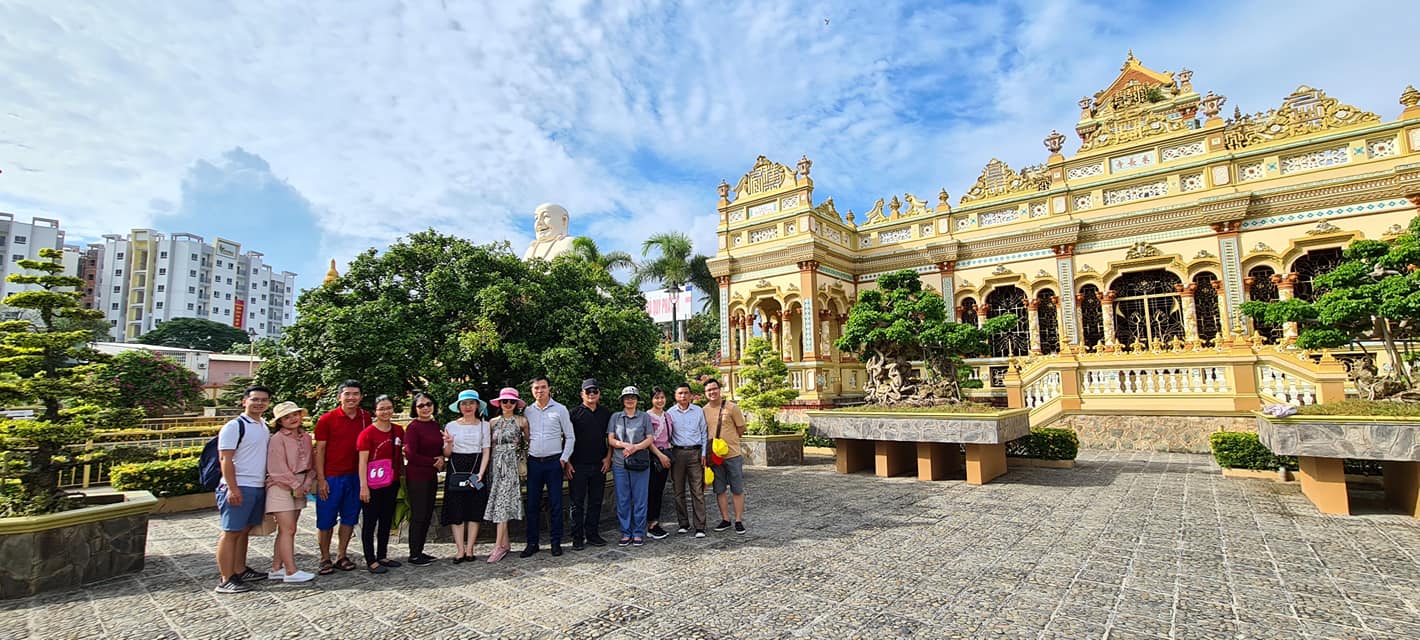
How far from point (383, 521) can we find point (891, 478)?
6.42 metres

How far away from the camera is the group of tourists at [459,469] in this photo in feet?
14.4

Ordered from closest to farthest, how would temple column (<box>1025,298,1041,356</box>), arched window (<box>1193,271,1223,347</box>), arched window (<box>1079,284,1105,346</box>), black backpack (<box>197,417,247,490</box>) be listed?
black backpack (<box>197,417,247,490</box>), arched window (<box>1193,271,1223,347</box>), arched window (<box>1079,284,1105,346</box>), temple column (<box>1025,298,1041,356</box>)

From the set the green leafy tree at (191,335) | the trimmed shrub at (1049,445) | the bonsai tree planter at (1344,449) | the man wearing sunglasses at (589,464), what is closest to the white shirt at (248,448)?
the man wearing sunglasses at (589,464)

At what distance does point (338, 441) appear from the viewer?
184 inches

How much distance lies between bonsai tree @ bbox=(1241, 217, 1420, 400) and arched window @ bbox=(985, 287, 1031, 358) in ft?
26.2

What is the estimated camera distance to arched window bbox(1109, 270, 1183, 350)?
14.6 meters

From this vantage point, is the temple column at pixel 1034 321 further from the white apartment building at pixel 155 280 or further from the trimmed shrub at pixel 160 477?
the white apartment building at pixel 155 280

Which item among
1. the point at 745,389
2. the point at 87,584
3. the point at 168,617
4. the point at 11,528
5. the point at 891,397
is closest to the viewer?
the point at 168,617

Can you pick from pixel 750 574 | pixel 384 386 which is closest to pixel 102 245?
pixel 384 386

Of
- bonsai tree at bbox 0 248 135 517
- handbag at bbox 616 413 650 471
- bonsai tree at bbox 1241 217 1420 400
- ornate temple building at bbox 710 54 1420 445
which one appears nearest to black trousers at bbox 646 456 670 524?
handbag at bbox 616 413 650 471

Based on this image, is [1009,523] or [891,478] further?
[891,478]

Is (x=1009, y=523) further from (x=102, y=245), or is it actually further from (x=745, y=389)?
(x=102, y=245)

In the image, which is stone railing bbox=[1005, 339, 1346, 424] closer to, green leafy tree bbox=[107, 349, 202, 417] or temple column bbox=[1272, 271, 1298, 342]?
temple column bbox=[1272, 271, 1298, 342]

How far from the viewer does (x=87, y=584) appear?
4.42 m
